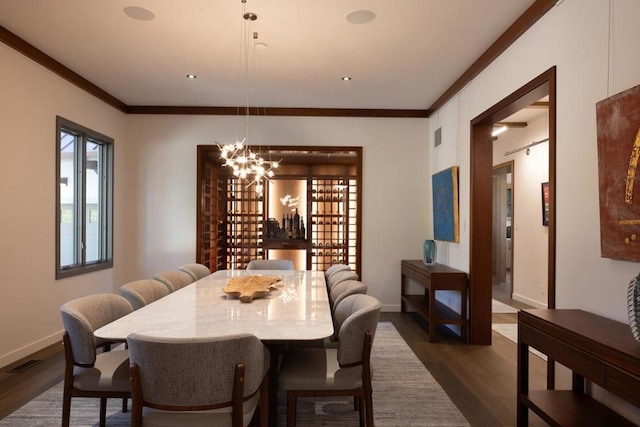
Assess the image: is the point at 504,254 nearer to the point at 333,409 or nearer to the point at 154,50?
the point at 333,409

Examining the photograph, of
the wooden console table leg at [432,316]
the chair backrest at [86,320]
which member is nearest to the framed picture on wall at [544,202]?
the wooden console table leg at [432,316]

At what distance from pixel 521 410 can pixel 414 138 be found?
3993 millimetres

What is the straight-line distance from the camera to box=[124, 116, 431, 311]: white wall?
5359 mm

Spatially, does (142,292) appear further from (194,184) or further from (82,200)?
(194,184)

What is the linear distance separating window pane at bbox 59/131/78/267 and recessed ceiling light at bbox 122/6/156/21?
188 centimetres

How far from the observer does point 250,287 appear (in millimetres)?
2805

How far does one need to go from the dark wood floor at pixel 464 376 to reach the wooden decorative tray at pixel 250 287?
1392mm

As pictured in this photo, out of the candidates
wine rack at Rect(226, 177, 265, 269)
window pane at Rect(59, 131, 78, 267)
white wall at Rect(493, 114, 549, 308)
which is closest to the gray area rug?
window pane at Rect(59, 131, 78, 267)

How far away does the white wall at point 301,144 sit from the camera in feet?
17.6

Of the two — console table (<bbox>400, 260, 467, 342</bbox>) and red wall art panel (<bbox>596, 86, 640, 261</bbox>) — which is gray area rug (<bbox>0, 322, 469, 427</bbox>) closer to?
console table (<bbox>400, 260, 467, 342</bbox>)

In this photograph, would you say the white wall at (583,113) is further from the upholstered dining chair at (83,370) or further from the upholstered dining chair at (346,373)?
the upholstered dining chair at (83,370)

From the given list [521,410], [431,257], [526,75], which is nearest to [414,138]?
[431,257]

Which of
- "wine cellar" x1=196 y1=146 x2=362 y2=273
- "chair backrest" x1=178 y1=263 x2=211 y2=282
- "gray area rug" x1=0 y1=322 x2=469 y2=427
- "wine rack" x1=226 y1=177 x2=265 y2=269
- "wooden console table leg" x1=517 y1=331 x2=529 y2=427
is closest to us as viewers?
"wooden console table leg" x1=517 y1=331 x2=529 y2=427

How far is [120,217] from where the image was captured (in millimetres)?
5262
